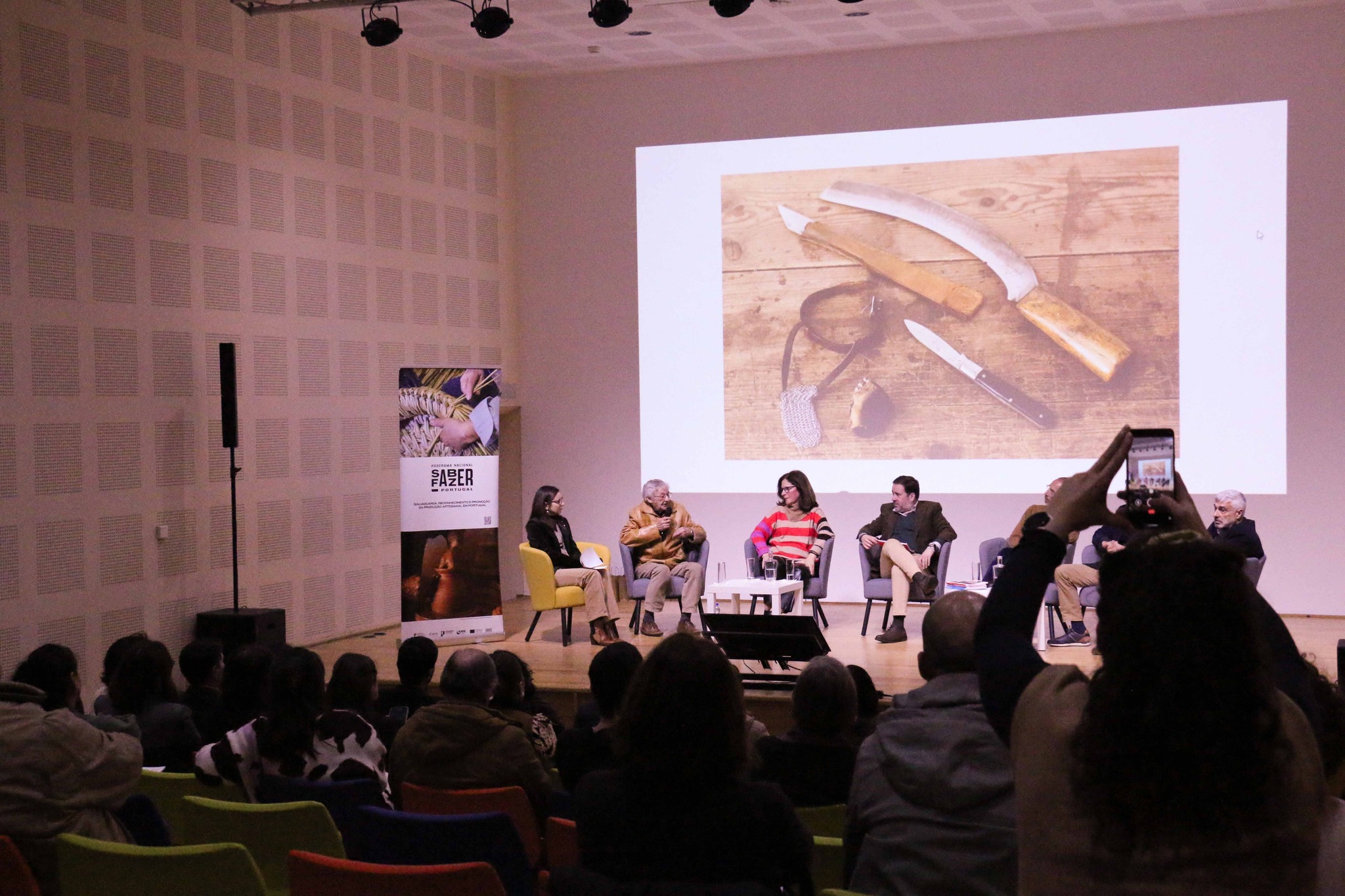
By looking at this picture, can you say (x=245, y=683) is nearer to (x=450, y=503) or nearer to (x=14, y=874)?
(x=14, y=874)

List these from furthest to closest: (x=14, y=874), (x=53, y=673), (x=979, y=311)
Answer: (x=979, y=311), (x=53, y=673), (x=14, y=874)

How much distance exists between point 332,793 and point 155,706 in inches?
40.8

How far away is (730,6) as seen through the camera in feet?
23.5

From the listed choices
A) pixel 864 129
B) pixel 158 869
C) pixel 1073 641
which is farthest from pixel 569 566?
pixel 158 869

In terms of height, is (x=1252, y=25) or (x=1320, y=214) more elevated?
(x=1252, y=25)

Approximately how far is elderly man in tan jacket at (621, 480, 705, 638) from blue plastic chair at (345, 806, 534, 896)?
562 centimetres

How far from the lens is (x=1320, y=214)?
847 cm

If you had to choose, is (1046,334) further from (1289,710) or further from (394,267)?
(1289,710)

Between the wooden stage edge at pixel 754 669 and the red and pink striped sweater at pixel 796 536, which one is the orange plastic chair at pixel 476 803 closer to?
the wooden stage edge at pixel 754 669

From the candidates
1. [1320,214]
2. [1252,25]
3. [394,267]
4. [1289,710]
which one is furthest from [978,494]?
[1289,710]

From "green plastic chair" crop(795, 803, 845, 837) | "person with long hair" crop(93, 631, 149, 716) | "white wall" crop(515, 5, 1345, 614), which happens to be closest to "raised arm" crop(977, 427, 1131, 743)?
"green plastic chair" crop(795, 803, 845, 837)

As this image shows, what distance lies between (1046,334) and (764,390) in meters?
2.08

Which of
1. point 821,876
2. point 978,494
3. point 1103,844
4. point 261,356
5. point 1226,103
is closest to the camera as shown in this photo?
point 1103,844

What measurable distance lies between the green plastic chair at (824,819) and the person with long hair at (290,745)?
109 cm
